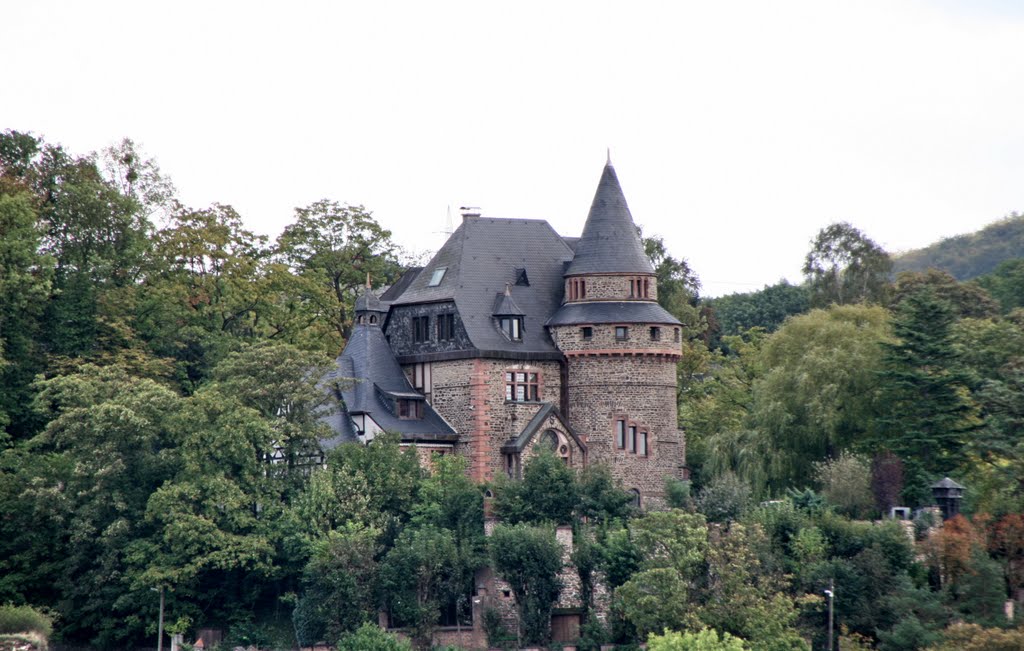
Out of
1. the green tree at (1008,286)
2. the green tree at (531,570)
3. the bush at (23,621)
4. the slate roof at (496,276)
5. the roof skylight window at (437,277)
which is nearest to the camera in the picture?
the green tree at (531,570)

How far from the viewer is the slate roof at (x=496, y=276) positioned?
63156 millimetres

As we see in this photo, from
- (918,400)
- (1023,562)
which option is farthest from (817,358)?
(1023,562)

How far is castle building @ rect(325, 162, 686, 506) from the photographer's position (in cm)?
6234

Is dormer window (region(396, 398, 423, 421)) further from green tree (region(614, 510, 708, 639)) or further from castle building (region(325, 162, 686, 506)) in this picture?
green tree (region(614, 510, 708, 639))

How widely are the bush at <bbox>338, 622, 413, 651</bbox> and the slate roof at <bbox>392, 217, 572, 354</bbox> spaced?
1207cm

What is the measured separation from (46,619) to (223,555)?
577 centimetres

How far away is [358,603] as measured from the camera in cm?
5516

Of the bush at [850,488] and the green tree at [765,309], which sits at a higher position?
the green tree at [765,309]

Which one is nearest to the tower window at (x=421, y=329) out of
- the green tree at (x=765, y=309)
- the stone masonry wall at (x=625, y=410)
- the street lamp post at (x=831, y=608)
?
the stone masonry wall at (x=625, y=410)

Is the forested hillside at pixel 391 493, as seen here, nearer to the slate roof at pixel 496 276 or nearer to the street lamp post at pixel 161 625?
the street lamp post at pixel 161 625

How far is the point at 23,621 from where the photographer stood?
55.5 meters

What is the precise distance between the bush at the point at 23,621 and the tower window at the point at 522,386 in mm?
16847

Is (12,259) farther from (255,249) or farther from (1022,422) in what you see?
(1022,422)

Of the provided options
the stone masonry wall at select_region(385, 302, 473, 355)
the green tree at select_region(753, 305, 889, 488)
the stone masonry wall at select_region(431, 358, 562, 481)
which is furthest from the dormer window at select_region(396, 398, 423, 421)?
the green tree at select_region(753, 305, 889, 488)
